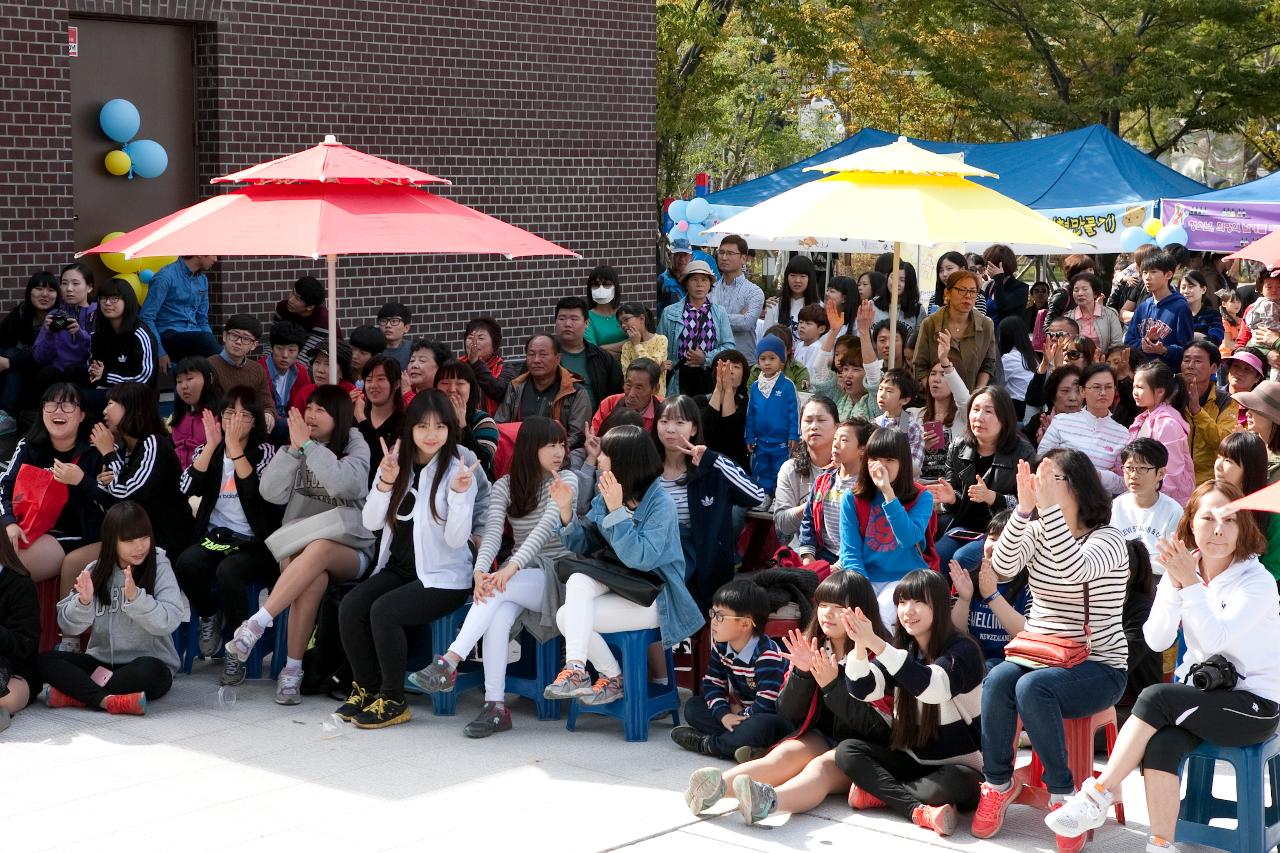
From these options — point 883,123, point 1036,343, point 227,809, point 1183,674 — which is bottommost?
point 227,809

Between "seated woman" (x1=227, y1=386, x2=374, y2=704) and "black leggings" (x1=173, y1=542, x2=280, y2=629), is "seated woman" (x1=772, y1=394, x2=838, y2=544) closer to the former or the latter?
"seated woman" (x1=227, y1=386, x2=374, y2=704)

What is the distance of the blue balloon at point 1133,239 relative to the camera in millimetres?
17797

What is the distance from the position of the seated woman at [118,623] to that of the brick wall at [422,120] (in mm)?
4232

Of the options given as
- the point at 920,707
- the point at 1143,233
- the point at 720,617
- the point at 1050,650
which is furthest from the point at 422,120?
the point at 1050,650

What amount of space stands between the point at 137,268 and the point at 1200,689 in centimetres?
851

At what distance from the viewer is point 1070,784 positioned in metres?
5.79

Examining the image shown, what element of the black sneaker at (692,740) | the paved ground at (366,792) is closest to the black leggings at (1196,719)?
the paved ground at (366,792)

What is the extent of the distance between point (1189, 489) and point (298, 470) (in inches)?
185

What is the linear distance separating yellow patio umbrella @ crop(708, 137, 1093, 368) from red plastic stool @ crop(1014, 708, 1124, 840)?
110 inches

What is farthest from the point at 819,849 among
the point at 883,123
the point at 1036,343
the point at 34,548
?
the point at 883,123

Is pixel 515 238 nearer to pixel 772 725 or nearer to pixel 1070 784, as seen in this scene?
pixel 772 725

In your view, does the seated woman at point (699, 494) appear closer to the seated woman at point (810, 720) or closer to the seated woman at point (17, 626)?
the seated woman at point (810, 720)

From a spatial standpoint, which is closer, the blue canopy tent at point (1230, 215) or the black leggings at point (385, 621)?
the black leggings at point (385, 621)

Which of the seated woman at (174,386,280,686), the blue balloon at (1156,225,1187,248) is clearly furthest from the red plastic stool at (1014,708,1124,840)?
the blue balloon at (1156,225,1187,248)
